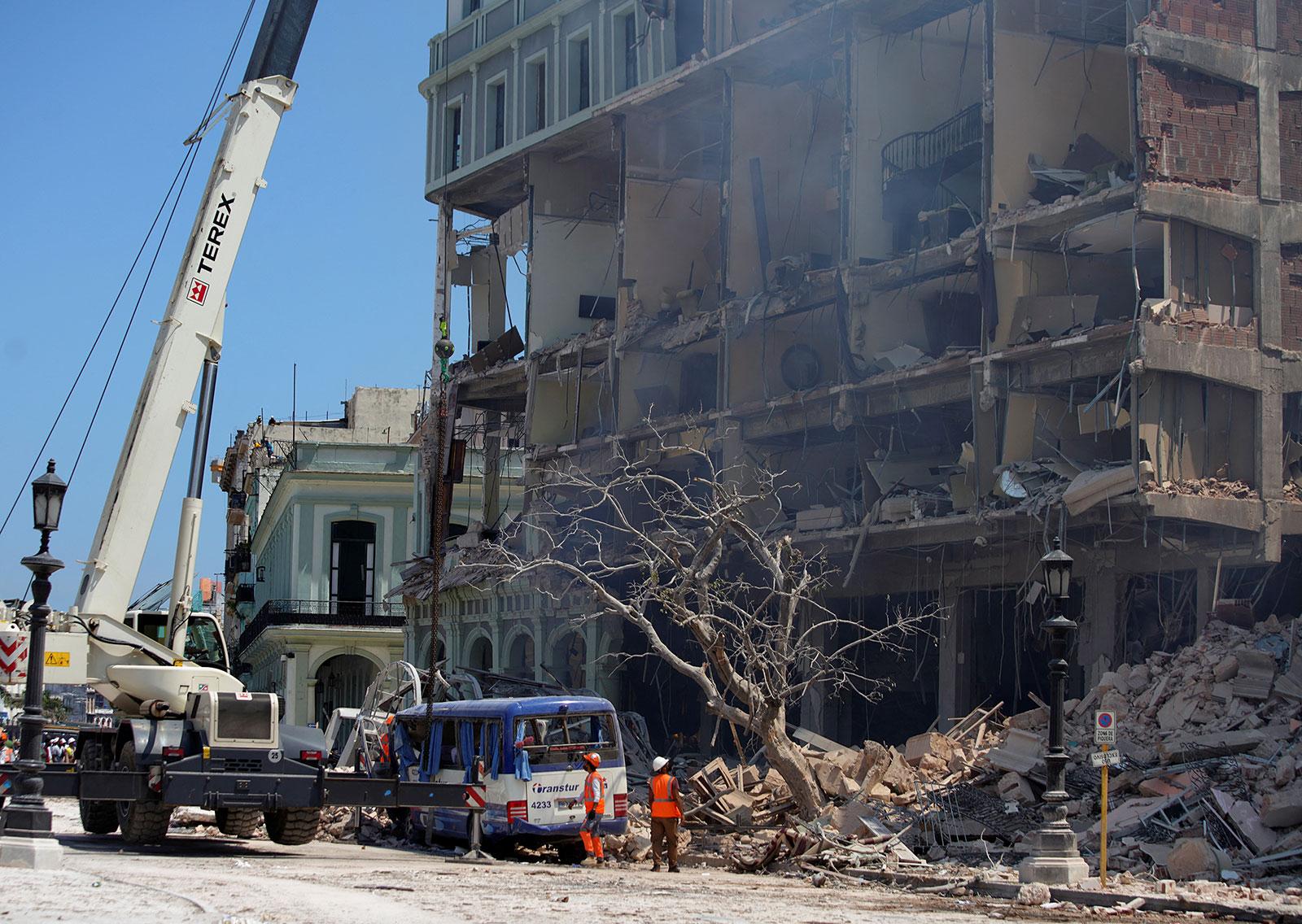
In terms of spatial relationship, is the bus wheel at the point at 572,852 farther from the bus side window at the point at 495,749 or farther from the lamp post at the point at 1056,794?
the lamp post at the point at 1056,794

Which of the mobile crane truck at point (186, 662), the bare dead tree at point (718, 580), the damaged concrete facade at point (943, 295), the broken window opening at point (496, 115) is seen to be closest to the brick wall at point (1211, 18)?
the damaged concrete facade at point (943, 295)

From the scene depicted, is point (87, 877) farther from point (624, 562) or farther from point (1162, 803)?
point (624, 562)

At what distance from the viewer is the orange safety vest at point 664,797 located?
799 inches

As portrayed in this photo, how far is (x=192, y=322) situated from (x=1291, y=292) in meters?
18.4

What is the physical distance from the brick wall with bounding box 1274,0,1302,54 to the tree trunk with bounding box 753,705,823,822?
1522 cm

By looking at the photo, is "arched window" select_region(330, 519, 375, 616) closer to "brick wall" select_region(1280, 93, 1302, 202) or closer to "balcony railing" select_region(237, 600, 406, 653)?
"balcony railing" select_region(237, 600, 406, 653)

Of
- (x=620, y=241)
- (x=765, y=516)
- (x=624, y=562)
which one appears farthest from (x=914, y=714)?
(x=620, y=241)

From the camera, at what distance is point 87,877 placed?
1517 cm

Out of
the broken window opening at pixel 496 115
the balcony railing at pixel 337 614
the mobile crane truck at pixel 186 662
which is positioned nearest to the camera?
the mobile crane truck at pixel 186 662

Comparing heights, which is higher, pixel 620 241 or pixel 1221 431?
pixel 620 241

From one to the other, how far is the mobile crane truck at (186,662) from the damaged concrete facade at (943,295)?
1398cm

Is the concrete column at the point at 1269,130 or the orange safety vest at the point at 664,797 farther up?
the concrete column at the point at 1269,130

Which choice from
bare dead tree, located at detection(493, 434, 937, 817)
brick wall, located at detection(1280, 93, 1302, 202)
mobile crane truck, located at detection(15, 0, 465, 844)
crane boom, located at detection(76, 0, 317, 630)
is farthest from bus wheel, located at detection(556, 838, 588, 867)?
brick wall, located at detection(1280, 93, 1302, 202)

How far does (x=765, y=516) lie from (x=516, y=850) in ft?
51.9
